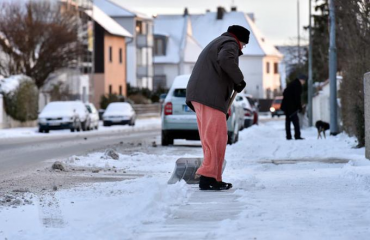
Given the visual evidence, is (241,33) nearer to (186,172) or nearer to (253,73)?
(186,172)

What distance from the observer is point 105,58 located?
83188mm

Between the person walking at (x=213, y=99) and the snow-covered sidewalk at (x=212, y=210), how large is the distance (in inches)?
11.6

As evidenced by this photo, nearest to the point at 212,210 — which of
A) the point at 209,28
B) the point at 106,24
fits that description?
the point at 106,24

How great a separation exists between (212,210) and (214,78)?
256 centimetres

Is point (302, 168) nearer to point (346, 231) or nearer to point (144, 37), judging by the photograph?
point (346, 231)

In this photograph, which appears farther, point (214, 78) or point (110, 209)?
point (214, 78)

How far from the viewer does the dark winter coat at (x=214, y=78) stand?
11.3 m

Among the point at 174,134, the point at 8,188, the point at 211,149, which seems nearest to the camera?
the point at 211,149

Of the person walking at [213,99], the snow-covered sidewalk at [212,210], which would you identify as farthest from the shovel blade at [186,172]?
the person walking at [213,99]

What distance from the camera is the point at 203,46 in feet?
384

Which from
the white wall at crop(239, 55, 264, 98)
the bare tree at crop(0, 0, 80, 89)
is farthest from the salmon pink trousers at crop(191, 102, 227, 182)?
the white wall at crop(239, 55, 264, 98)

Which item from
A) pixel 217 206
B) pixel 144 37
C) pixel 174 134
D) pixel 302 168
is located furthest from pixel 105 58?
pixel 217 206

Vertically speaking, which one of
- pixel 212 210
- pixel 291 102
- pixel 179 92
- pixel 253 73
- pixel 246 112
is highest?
pixel 253 73

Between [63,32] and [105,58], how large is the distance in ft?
83.0
